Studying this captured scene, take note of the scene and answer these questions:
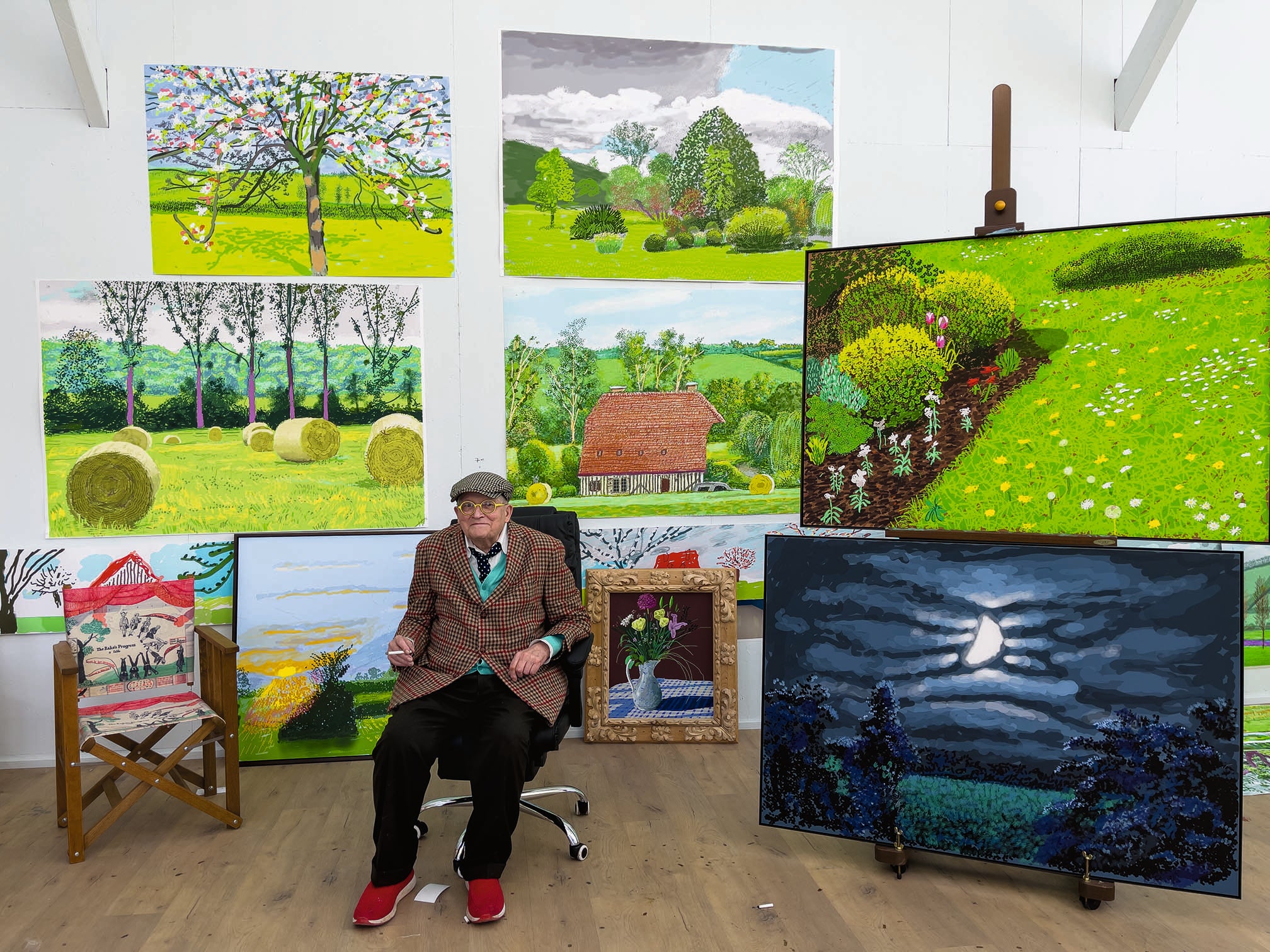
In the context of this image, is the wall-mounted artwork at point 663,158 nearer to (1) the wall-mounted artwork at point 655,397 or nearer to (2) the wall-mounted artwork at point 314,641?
(1) the wall-mounted artwork at point 655,397

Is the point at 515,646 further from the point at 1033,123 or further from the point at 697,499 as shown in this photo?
the point at 1033,123

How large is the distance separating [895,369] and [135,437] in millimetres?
3045

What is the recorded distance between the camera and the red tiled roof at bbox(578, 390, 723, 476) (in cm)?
384

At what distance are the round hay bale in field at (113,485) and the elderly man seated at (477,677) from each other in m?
1.52

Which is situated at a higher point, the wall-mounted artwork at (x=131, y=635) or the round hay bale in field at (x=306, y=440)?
the round hay bale in field at (x=306, y=440)

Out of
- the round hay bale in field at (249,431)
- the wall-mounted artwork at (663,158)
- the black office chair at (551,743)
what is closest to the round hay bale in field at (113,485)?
the round hay bale in field at (249,431)

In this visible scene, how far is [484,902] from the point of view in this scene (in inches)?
93.0

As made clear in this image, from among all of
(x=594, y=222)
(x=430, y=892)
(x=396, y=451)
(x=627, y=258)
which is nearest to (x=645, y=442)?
(x=627, y=258)

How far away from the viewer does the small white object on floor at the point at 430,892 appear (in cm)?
248

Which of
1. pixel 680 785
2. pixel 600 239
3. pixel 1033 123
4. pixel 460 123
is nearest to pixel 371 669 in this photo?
pixel 680 785

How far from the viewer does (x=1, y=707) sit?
350 cm

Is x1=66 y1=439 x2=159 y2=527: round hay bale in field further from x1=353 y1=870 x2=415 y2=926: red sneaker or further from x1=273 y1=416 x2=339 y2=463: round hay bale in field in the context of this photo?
x1=353 y1=870 x2=415 y2=926: red sneaker

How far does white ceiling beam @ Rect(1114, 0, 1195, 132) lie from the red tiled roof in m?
2.36

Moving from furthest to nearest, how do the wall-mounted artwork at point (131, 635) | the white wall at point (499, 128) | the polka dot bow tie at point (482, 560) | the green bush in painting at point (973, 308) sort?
the white wall at point (499, 128) → the wall-mounted artwork at point (131, 635) → the polka dot bow tie at point (482, 560) → the green bush in painting at point (973, 308)
